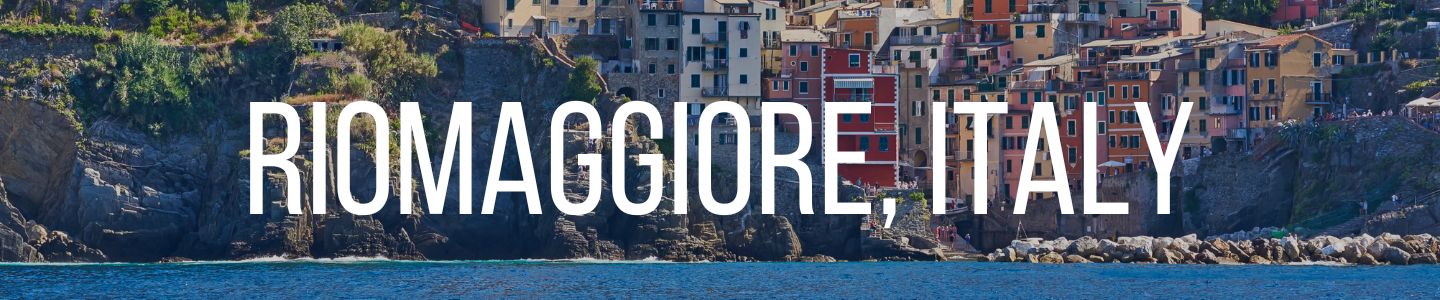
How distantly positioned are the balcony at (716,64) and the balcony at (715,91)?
881mm

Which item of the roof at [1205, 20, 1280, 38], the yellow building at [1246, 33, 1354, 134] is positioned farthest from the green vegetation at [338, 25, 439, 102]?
the roof at [1205, 20, 1280, 38]

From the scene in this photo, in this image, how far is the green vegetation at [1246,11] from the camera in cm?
17062

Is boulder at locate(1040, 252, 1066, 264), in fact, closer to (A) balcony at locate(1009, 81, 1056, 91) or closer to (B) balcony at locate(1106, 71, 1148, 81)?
(A) balcony at locate(1009, 81, 1056, 91)

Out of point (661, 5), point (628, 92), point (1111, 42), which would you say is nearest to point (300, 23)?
point (628, 92)

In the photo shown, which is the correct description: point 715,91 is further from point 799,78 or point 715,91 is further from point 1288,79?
point 1288,79

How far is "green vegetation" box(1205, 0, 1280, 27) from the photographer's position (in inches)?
6718

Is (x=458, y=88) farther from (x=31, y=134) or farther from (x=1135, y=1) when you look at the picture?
(x=1135, y=1)

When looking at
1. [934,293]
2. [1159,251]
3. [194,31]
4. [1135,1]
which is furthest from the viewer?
[1135,1]

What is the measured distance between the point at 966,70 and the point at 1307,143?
1919cm

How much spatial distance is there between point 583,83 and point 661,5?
18.9 feet

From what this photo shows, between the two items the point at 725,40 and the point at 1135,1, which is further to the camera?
the point at 1135,1

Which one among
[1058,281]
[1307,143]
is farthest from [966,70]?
[1058,281]

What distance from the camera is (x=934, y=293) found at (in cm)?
12419

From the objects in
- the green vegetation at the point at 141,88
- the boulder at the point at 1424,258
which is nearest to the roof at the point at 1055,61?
the boulder at the point at 1424,258
